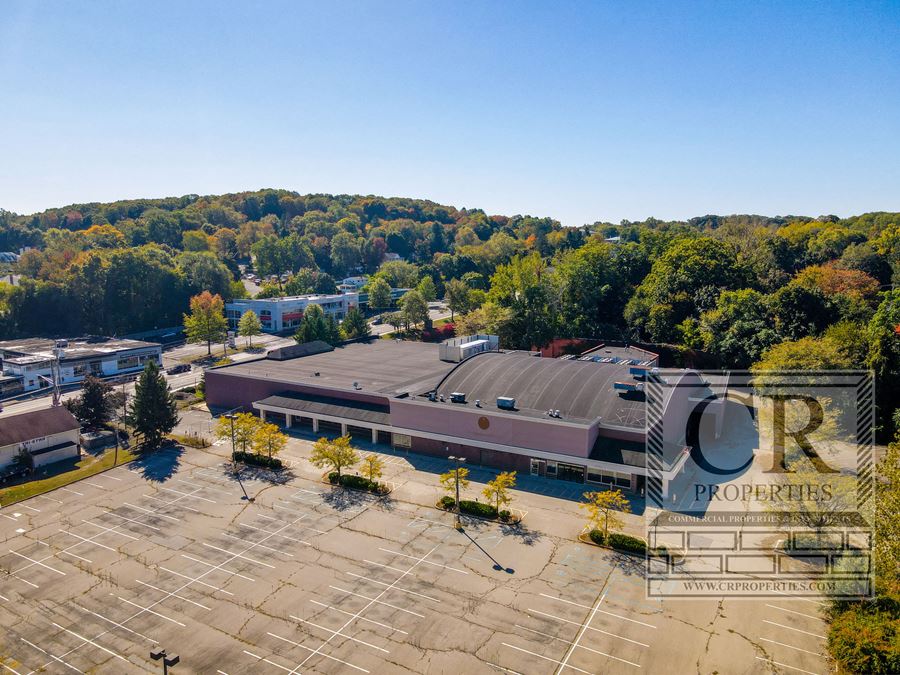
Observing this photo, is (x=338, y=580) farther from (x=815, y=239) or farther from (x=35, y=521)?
(x=815, y=239)

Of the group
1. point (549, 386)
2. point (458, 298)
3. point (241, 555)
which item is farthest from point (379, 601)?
point (458, 298)

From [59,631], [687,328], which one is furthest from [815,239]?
[59,631]

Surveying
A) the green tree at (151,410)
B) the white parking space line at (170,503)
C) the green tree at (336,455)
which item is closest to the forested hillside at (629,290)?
the green tree at (336,455)

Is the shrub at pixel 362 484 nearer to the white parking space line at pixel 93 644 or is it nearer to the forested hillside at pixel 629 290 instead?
the white parking space line at pixel 93 644

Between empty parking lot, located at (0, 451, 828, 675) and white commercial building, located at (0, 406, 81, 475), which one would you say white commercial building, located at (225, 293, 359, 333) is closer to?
white commercial building, located at (0, 406, 81, 475)

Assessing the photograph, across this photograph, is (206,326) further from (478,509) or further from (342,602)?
(342,602)

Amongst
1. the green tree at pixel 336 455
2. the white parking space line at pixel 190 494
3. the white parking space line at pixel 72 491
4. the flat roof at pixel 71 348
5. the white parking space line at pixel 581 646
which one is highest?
the flat roof at pixel 71 348
